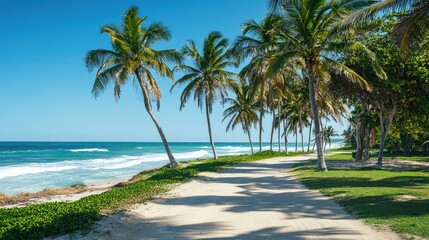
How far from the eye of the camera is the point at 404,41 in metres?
9.71

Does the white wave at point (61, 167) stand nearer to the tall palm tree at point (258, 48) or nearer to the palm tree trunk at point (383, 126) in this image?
the tall palm tree at point (258, 48)

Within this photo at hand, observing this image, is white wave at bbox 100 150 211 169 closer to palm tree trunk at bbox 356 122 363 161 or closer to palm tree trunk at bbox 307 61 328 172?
palm tree trunk at bbox 356 122 363 161

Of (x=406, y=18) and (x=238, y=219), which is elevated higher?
(x=406, y=18)

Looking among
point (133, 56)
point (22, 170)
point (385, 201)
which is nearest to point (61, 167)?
point (22, 170)

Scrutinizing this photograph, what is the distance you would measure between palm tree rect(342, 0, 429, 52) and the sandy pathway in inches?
198

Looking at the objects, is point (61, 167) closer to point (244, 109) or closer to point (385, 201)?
point (244, 109)

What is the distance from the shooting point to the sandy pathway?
19.5ft

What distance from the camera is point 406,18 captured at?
946 centimetres

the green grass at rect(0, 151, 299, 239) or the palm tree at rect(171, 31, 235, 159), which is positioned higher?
the palm tree at rect(171, 31, 235, 159)

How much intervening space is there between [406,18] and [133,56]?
1523cm

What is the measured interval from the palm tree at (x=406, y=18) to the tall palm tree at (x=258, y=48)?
7.05m

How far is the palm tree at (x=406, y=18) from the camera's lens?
8938 mm

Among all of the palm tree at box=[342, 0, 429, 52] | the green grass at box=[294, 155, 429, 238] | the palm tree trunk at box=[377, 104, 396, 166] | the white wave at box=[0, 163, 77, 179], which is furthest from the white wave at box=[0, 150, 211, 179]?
the palm tree at box=[342, 0, 429, 52]

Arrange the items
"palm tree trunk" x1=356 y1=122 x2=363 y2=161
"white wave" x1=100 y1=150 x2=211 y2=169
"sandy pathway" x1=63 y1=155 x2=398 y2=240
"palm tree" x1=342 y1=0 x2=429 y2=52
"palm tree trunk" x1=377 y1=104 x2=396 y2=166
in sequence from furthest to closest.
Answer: "white wave" x1=100 y1=150 x2=211 y2=169 → "palm tree trunk" x1=356 y1=122 x2=363 y2=161 → "palm tree trunk" x1=377 y1=104 x2=396 y2=166 → "palm tree" x1=342 y1=0 x2=429 y2=52 → "sandy pathway" x1=63 y1=155 x2=398 y2=240
